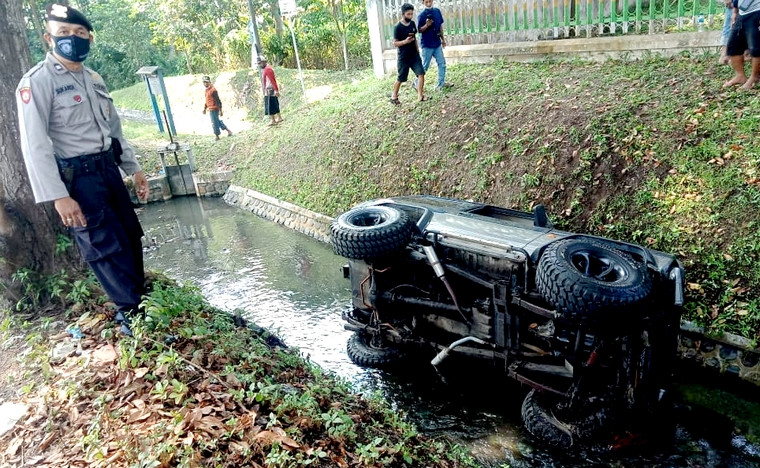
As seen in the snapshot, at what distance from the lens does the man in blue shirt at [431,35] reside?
33.4 ft

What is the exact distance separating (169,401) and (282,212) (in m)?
8.41

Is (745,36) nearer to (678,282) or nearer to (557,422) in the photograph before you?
(678,282)

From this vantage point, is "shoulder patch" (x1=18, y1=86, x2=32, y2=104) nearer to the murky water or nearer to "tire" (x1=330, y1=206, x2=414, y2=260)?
"tire" (x1=330, y1=206, x2=414, y2=260)

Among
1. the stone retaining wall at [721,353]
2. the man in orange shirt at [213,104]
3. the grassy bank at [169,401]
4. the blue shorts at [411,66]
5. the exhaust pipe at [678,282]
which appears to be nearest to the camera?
the grassy bank at [169,401]

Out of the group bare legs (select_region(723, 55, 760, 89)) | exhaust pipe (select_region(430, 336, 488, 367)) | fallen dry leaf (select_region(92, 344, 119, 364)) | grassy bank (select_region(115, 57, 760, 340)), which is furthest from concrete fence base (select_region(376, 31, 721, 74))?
fallen dry leaf (select_region(92, 344, 119, 364))

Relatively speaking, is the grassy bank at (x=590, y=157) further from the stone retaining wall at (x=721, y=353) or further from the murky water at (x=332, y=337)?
the murky water at (x=332, y=337)

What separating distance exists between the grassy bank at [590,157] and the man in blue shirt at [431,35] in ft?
2.09

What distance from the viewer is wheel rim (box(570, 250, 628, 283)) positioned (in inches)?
159

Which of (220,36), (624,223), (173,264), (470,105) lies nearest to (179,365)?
(624,223)

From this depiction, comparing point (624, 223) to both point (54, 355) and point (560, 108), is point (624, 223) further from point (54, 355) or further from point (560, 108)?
point (54, 355)

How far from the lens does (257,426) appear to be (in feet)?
9.87

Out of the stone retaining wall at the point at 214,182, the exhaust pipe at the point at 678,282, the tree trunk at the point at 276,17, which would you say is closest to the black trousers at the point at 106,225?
the exhaust pipe at the point at 678,282

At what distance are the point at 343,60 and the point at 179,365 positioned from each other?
19565 mm

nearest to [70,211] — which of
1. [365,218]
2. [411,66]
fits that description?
[365,218]
